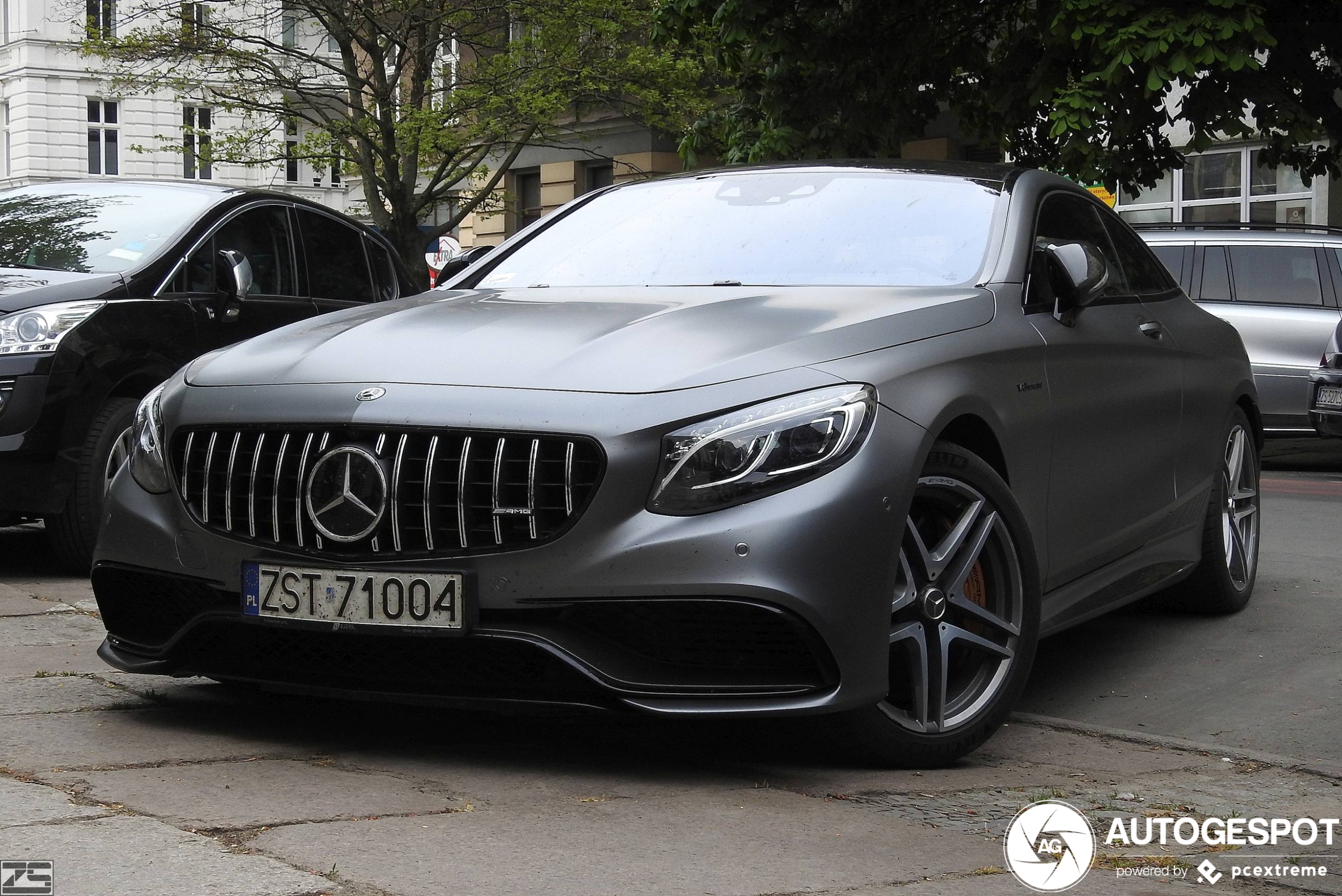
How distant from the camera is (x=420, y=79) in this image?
30.5m

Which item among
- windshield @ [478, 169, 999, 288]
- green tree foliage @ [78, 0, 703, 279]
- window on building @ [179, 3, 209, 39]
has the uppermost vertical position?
window on building @ [179, 3, 209, 39]

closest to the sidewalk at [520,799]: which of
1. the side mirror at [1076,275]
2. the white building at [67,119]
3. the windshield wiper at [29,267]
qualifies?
the side mirror at [1076,275]

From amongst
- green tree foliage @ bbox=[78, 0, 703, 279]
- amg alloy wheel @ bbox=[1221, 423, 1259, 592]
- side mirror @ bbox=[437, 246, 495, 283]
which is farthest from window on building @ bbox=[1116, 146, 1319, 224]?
side mirror @ bbox=[437, 246, 495, 283]

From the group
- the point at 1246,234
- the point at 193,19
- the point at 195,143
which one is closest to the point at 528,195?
the point at 195,143

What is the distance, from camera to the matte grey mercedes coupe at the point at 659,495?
151 inches

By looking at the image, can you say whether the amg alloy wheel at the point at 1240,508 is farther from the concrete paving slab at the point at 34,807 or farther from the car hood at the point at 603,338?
the concrete paving slab at the point at 34,807

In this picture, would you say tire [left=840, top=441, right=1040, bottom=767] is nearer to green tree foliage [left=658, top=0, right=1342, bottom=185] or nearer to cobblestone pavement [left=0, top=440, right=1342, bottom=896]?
cobblestone pavement [left=0, top=440, right=1342, bottom=896]

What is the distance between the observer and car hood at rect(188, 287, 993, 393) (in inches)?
158

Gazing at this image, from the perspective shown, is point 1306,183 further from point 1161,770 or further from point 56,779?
point 56,779

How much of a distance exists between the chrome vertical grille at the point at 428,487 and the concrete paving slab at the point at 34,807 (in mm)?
715

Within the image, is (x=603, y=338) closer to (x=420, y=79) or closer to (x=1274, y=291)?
(x=1274, y=291)

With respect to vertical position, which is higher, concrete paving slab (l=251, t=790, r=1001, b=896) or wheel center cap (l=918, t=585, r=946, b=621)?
wheel center cap (l=918, t=585, r=946, b=621)

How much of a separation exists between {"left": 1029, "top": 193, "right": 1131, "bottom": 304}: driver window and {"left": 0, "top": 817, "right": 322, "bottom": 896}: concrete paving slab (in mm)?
2749

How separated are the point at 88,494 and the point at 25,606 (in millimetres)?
815
